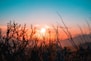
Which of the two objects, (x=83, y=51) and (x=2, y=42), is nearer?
(x=2, y=42)

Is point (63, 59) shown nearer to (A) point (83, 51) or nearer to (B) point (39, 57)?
(B) point (39, 57)

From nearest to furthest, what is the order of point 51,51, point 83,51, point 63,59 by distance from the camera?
1. point 63,59
2. point 51,51
3. point 83,51

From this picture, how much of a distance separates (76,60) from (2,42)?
360cm

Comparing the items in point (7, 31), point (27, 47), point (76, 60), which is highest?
point (7, 31)

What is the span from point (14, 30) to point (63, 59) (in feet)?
7.74

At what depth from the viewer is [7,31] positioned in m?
7.26

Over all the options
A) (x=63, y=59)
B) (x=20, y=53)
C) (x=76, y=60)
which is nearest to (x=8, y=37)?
(x=20, y=53)

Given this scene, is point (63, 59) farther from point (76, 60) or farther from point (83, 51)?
point (83, 51)

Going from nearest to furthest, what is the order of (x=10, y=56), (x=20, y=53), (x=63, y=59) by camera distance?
(x=10, y=56) < (x=20, y=53) < (x=63, y=59)

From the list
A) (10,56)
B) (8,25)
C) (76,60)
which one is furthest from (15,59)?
(76,60)

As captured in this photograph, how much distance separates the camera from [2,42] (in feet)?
23.1

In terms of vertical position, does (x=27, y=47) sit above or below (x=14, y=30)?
below

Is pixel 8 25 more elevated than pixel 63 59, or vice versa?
pixel 8 25

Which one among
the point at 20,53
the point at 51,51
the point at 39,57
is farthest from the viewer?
the point at 51,51
